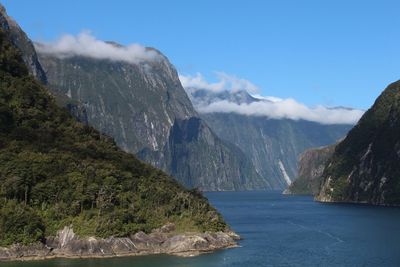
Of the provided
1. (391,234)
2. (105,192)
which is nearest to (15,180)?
(105,192)

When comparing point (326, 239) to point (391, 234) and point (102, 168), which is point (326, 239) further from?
point (102, 168)

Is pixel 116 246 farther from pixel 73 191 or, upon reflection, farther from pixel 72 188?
pixel 72 188

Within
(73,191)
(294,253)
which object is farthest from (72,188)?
(294,253)

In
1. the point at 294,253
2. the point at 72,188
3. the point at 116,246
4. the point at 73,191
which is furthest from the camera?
the point at 72,188

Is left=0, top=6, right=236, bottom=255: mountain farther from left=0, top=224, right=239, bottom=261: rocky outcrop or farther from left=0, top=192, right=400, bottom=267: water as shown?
left=0, top=192, right=400, bottom=267: water

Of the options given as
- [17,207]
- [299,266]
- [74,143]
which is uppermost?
[74,143]

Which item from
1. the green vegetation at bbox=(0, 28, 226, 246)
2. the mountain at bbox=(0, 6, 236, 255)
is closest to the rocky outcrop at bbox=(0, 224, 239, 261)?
the mountain at bbox=(0, 6, 236, 255)
